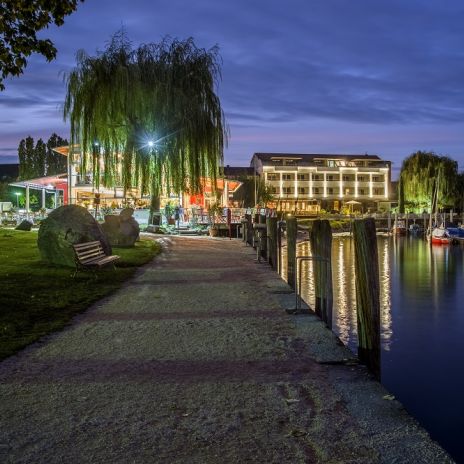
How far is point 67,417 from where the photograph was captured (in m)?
4.83

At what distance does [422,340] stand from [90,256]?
8096mm

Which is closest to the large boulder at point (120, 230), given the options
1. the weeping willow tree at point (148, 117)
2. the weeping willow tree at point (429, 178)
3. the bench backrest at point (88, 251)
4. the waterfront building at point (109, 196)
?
the weeping willow tree at point (148, 117)

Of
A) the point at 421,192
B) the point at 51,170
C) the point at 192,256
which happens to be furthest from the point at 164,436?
the point at 51,170

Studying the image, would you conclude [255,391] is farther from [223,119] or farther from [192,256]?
[223,119]

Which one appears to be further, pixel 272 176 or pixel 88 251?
pixel 272 176

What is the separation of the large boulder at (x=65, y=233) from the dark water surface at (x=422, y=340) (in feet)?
20.6

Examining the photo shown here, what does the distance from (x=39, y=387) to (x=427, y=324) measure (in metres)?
10.8

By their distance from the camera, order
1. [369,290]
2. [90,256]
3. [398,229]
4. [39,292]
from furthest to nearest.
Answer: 1. [398,229]
2. [90,256]
3. [39,292]
4. [369,290]

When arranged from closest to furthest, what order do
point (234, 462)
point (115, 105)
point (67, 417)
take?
1. point (234, 462)
2. point (67, 417)
3. point (115, 105)

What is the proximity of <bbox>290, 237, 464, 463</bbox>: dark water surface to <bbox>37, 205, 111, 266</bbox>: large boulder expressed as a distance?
6291mm

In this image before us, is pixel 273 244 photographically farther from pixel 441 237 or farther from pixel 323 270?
pixel 441 237

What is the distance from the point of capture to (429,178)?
79.5 metres

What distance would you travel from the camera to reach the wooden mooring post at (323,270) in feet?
35.5

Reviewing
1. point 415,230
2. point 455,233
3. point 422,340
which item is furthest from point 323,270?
Answer: point 415,230
